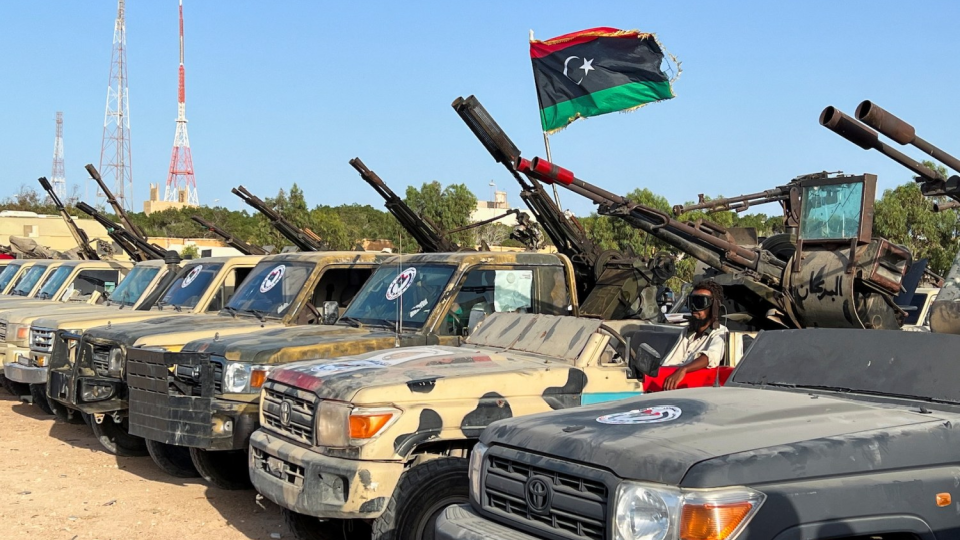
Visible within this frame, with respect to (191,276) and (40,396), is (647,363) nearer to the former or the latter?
(191,276)

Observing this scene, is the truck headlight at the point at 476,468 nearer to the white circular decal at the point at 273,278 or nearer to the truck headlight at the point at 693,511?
the truck headlight at the point at 693,511

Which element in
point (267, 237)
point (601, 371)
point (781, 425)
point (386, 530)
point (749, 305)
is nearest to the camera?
point (781, 425)

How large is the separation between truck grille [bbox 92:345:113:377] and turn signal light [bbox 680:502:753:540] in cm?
612

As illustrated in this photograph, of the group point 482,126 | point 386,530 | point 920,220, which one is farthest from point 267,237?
point 386,530

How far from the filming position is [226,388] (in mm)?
6609

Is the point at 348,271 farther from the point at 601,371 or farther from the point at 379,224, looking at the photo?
the point at 379,224

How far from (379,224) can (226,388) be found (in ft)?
132

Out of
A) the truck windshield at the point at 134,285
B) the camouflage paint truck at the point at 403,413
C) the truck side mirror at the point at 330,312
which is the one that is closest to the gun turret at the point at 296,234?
the truck windshield at the point at 134,285

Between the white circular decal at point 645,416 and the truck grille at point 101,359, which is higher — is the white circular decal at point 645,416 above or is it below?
above

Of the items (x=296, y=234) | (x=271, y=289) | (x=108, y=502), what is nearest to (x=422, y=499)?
(x=108, y=502)

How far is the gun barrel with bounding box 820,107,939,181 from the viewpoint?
5.43 m

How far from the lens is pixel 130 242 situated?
61.3ft

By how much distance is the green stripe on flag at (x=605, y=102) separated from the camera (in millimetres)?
12222

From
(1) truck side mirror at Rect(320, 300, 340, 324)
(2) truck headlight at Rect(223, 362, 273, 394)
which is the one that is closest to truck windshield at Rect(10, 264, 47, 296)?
(1) truck side mirror at Rect(320, 300, 340, 324)
